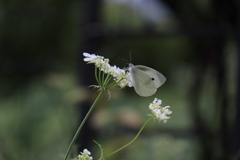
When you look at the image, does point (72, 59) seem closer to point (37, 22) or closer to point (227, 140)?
point (37, 22)

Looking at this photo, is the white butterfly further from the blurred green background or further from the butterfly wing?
the blurred green background

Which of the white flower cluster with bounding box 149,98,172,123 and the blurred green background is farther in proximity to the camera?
the blurred green background

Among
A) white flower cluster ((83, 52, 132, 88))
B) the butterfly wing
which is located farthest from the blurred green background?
white flower cluster ((83, 52, 132, 88))

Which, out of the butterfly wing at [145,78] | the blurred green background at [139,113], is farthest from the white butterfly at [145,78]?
the blurred green background at [139,113]

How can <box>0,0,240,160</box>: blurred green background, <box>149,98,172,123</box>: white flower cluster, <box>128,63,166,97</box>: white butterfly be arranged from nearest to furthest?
<box>149,98,172,123</box>: white flower cluster, <box>128,63,166,97</box>: white butterfly, <box>0,0,240,160</box>: blurred green background

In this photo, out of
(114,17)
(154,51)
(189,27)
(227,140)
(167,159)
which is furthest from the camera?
(154,51)

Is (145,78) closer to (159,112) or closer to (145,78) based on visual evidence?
(145,78)

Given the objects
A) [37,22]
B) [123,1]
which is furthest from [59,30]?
[123,1]

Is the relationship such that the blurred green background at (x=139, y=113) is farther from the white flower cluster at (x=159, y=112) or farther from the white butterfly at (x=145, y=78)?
the white flower cluster at (x=159, y=112)
